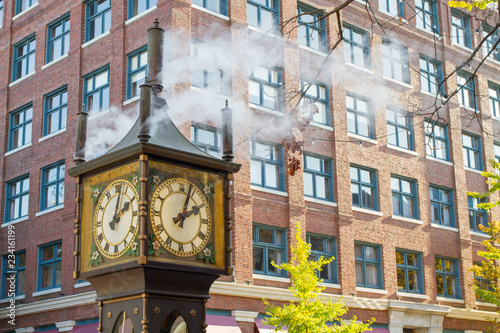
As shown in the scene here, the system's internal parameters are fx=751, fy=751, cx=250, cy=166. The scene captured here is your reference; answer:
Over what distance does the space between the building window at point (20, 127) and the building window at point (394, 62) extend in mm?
14321


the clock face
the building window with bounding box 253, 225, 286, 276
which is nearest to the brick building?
the building window with bounding box 253, 225, 286, 276

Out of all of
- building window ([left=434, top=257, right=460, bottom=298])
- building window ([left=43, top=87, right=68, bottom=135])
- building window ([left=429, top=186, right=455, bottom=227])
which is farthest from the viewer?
building window ([left=429, top=186, right=455, bottom=227])

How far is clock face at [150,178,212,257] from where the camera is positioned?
616 cm

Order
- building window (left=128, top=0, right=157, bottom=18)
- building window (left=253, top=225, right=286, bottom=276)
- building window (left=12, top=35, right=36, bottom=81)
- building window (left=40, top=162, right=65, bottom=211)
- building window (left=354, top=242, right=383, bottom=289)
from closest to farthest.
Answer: building window (left=253, top=225, right=286, bottom=276) → building window (left=128, top=0, right=157, bottom=18) → building window (left=40, top=162, right=65, bottom=211) → building window (left=354, top=242, right=383, bottom=289) → building window (left=12, top=35, right=36, bottom=81)

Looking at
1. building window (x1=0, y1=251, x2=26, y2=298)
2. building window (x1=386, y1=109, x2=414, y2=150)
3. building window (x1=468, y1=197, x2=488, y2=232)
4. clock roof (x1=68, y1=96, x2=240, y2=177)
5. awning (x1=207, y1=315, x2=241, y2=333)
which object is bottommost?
awning (x1=207, y1=315, x2=241, y2=333)

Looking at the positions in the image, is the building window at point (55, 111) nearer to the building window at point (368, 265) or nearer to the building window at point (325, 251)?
the building window at point (325, 251)

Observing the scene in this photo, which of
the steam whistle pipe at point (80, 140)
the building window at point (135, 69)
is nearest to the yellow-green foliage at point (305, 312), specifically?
the building window at point (135, 69)

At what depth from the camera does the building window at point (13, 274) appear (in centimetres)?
2792

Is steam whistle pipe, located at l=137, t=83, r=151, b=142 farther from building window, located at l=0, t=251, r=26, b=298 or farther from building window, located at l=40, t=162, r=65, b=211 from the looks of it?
building window, located at l=0, t=251, r=26, b=298

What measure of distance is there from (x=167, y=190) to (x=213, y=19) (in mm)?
19268

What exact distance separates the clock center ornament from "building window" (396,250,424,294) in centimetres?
2316

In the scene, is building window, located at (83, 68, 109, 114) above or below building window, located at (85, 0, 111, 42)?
below

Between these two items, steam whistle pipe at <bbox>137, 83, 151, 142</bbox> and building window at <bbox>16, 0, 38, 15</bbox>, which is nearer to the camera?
steam whistle pipe at <bbox>137, 83, 151, 142</bbox>

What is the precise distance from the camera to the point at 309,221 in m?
25.9
